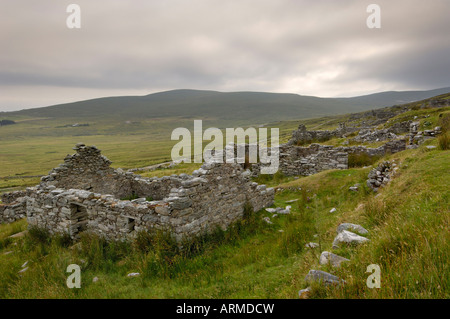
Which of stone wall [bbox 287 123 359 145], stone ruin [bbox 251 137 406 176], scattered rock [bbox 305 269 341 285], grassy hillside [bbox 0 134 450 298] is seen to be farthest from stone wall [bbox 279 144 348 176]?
scattered rock [bbox 305 269 341 285]

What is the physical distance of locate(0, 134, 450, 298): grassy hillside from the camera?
3.43m

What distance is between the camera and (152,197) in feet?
50.2

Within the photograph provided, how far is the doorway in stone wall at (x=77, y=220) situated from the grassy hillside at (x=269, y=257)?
1.68ft

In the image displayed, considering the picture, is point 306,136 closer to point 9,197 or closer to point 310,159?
point 310,159

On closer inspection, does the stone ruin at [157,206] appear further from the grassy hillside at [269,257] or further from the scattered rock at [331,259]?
the scattered rock at [331,259]

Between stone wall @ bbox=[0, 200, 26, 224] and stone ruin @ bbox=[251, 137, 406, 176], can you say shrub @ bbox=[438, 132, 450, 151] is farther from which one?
stone wall @ bbox=[0, 200, 26, 224]

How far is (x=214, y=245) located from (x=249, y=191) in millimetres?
3259

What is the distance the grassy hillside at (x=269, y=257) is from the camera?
3.43 metres

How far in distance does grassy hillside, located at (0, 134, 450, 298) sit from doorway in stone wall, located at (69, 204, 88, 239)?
511 millimetres

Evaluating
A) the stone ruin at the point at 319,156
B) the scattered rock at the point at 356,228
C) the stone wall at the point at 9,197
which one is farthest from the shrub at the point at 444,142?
the stone wall at the point at 9,197

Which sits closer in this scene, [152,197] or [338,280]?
[338,280]
